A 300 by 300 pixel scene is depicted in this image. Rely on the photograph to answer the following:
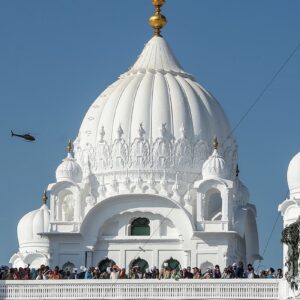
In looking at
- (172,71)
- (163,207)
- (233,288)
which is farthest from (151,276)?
(172,71)

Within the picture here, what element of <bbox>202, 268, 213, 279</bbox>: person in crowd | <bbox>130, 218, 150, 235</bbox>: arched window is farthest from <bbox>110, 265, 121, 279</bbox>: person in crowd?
<bbox>130, 218, 150, 235</bbox>: arched window

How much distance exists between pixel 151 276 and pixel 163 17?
61.7 ft

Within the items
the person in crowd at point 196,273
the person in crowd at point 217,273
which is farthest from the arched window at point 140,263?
the person in crowd at point 217,273

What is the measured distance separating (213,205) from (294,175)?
889cm

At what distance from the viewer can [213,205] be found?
9312 centimetres

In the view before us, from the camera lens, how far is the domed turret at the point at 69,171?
93125mm

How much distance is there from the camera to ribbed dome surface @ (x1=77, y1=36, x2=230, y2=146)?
308 ft

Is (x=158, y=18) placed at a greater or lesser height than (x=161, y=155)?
greater

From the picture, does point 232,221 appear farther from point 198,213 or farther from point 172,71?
point 172,71

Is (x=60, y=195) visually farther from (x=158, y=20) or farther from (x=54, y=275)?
(x=158, y=20)

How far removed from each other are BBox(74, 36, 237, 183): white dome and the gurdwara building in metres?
0.04

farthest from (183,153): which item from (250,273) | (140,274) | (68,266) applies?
(250,273)

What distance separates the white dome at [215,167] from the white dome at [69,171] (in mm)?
5594

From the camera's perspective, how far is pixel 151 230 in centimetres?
9219
